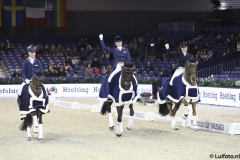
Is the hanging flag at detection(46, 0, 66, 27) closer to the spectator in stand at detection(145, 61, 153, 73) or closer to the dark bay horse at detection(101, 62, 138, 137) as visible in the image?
the spectator in stand at detection(145, 61, 153, 73)

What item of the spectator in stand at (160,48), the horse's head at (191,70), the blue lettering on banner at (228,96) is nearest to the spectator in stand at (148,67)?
the spectator in stand at (160,48)

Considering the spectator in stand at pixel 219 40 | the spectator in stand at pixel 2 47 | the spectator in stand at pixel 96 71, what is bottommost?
the spectator in stand at pixel 96 71

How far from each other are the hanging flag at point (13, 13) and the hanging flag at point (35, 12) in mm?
382

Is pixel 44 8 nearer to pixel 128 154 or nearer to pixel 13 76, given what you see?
pixel 13 76

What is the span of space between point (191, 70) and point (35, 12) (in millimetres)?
19627

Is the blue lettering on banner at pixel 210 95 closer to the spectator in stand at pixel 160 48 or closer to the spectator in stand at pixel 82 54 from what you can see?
the spectator in stand at pixel 160 48

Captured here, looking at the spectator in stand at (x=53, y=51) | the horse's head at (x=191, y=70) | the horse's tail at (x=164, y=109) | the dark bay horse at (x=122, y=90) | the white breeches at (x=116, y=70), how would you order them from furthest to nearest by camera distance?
the spectator in stand at (x=53, y=51)
the horse's tail at (x=164, y=109)
the horse's head at (x=191, y=70)
the white breeches at (x=116, y=70)
the dark bay horse at (x=122, y=90)

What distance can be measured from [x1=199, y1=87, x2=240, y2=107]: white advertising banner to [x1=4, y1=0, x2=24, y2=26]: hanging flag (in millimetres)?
13143

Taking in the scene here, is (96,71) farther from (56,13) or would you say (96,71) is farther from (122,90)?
(122,90)

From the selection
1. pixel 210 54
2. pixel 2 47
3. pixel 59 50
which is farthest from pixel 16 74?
pixel 210 54

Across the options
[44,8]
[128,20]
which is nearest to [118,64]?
[44,8]

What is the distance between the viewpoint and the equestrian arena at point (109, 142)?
401 inches

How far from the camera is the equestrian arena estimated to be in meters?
10.2

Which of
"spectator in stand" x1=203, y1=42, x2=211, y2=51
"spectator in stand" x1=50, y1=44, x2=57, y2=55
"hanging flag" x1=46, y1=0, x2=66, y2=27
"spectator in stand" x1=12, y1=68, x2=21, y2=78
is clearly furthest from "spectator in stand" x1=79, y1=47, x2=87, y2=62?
"spectator in stand" x1=203, y1=42, x2=211, y2=51
